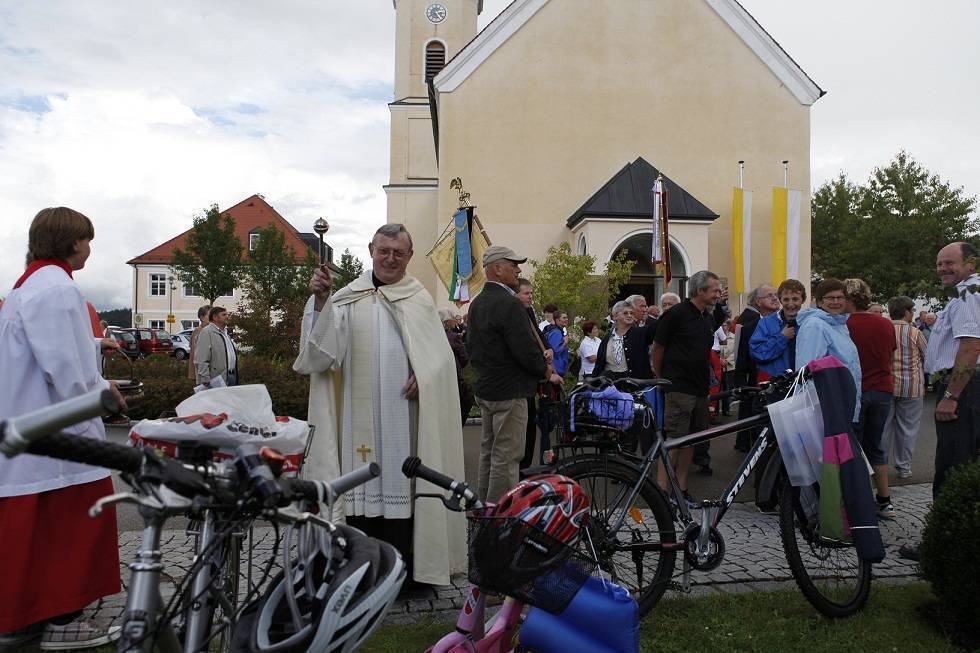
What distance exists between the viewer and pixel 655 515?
4.24 metres

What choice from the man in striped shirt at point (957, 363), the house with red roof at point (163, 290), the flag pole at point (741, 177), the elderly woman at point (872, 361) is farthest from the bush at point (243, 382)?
the house with red roof at point (163, 290)

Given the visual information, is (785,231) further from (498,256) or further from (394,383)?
(394,383)

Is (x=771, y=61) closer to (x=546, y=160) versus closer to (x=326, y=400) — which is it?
(x=546, y=160)

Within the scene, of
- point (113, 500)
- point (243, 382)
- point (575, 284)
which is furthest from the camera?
point (575, 284)

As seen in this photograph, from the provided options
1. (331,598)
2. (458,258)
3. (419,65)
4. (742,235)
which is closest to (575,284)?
(458,258)

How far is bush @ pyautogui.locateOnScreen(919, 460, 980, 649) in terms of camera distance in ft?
12.3

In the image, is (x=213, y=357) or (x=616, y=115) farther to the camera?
(x=616, y=115)

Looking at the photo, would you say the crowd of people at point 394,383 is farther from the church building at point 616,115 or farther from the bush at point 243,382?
the church building at point 616,115

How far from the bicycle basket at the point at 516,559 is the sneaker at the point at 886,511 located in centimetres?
500

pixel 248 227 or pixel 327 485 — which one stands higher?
pixel 248 227

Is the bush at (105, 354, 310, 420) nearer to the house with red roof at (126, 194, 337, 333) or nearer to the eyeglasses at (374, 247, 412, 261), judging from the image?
the eyeglasses at (374, 247, 412, 261)

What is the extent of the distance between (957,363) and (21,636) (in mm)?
5483

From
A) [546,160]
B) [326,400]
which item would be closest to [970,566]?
[326,400]

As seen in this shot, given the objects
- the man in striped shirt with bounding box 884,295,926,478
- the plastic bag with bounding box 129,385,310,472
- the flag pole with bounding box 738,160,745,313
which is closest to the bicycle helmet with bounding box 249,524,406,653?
the plastic bag with bounding box 129,385,310,472
